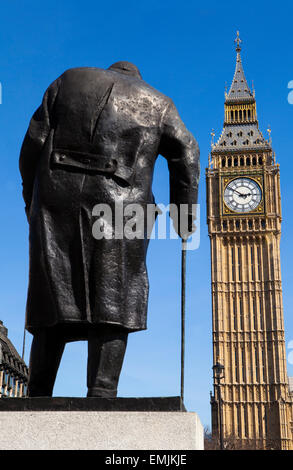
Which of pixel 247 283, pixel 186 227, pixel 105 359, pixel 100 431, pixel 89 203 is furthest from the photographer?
pixel 247 283

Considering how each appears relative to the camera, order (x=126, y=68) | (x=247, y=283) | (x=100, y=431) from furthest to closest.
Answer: (x=247, y=283) → (x=126, y=68) → (x=100, y=431)

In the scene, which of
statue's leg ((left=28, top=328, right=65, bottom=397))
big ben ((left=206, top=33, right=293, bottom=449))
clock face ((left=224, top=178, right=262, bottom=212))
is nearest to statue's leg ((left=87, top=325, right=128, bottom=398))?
statue's leg ((left=28, top=328, right=65, bottom=397))

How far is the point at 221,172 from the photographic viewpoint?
205 feet

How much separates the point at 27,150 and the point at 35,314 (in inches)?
41.6

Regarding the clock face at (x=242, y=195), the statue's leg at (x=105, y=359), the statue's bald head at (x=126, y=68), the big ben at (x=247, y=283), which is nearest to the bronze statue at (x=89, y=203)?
the statue's leg at (x=105, y=359)

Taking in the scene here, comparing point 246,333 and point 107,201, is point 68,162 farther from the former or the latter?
point 246,333

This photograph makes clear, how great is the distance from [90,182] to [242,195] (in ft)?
192

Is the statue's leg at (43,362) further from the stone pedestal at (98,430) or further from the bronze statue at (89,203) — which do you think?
the stone pedestal at (98,430)

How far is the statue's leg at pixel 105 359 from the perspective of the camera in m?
4.17

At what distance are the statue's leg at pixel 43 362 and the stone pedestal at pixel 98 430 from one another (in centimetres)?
51

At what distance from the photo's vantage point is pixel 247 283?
2442 inches

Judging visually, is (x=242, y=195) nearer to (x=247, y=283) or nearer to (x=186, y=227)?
(x=247, y=283)

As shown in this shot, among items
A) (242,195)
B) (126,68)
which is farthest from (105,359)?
(242,195)

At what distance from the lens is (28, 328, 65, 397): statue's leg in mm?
4379
